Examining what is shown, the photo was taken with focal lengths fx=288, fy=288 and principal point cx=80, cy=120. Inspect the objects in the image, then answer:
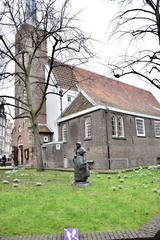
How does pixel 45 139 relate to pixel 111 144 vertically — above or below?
above

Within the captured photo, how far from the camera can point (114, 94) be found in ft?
99.0

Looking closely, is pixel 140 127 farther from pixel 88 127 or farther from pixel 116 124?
pixel 88 127

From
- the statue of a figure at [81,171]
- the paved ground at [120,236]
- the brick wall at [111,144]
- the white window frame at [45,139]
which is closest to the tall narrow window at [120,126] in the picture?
the brick wall at [111,144]

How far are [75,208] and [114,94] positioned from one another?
76.7ft

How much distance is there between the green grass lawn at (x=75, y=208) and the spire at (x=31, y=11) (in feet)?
36.0

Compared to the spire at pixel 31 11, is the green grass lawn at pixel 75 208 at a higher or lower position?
lower

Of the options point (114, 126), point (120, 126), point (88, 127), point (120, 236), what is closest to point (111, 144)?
point (114, 126)

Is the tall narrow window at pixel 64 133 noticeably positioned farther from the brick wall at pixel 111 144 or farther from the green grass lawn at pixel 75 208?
the green grass lawn at pixel 75 208

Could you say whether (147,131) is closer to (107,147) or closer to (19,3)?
(107,147)

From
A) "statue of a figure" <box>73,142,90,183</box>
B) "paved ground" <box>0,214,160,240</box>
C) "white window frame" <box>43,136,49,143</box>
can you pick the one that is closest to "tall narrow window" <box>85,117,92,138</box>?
"white window frame" <box>43,136,49,143</box>

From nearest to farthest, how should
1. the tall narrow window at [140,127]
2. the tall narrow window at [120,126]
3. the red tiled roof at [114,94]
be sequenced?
the tall narrow window at [120,126], the red tiled roof at [114,94], the tall narrow window at [140,127]

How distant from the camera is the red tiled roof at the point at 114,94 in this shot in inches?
1045

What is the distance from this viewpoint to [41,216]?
6.95m

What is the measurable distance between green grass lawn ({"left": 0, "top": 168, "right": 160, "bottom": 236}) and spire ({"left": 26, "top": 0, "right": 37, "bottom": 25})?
1098 cm
